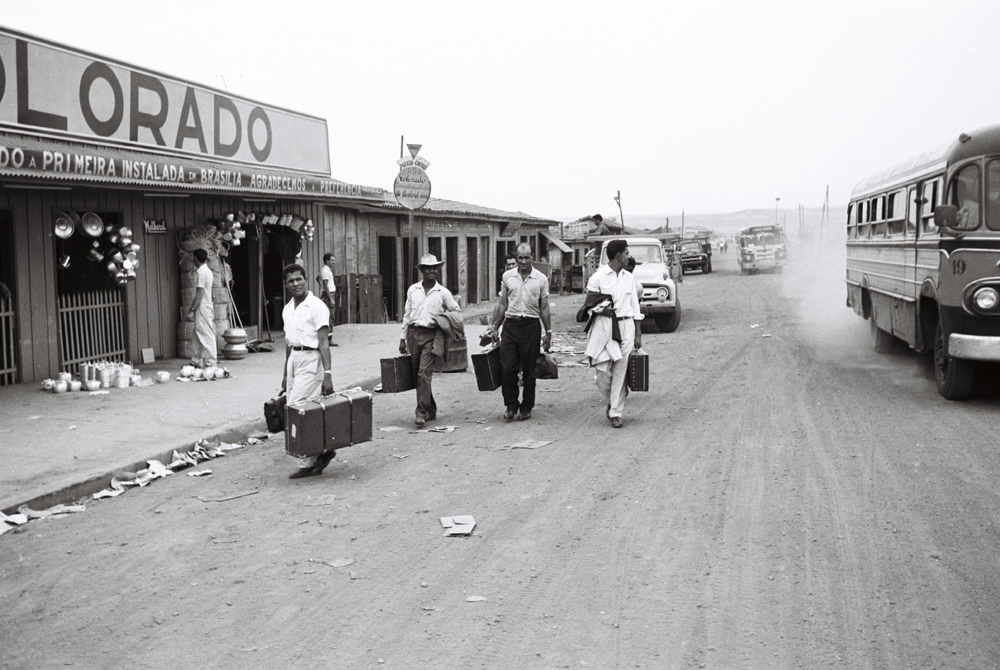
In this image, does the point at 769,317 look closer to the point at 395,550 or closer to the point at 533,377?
the point at 533,377

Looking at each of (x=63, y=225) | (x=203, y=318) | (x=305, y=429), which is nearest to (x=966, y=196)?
(x=305, y=429)

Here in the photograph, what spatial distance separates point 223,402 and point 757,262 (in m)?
45.0

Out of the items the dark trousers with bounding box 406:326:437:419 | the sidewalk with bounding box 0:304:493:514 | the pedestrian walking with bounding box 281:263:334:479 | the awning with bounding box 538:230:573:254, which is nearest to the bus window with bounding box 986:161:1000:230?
the dark trousers with bounding box 406:326:437:419

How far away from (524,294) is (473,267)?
71.9 feet

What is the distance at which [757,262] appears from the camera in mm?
52688

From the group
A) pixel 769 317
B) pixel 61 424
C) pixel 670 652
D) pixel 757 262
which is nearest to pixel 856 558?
pixel 670 652

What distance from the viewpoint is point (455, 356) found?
36.2 ft

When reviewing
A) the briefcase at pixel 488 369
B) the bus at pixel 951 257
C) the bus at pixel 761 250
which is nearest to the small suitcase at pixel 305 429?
the briefcase at pixel 488 369

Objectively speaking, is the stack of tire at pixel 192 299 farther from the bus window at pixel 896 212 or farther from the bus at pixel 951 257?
the bus window at pixel 896 212

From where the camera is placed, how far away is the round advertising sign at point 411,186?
47.6 feet

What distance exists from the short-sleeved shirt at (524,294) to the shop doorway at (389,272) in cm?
1492

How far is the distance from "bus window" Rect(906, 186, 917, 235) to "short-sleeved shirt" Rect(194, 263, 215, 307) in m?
9.94

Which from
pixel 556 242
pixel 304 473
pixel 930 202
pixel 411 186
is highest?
pixel 411 186

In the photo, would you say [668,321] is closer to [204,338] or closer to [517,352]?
[204,338]
